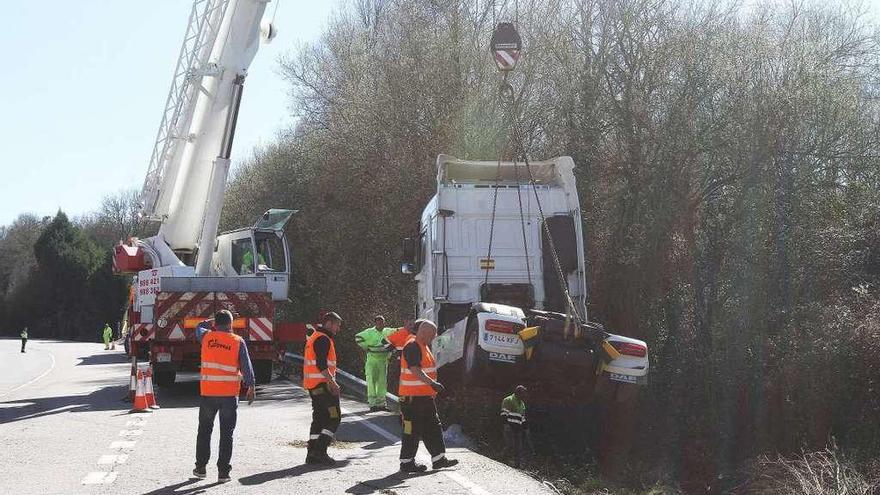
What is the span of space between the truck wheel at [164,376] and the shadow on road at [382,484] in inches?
355

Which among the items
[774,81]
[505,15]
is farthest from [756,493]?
[505,15]

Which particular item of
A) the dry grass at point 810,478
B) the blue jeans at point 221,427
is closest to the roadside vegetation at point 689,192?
the dry grass at point 810,478

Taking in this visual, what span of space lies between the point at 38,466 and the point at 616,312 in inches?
509

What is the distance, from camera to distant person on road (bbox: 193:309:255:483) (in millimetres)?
8773

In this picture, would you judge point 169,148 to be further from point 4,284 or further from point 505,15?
point 4,284

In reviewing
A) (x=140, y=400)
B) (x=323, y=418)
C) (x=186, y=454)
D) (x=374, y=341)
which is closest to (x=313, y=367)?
(x=323, y=418)

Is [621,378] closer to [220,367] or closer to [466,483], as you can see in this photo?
[466,483]

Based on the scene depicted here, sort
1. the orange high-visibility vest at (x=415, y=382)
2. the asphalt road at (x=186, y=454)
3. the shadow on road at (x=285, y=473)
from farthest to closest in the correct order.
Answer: the orange high-visibility vest at (x=415, y=382) → the shadow on road at (x=285, y=473) → the asphalt road at (x=186, y=454)

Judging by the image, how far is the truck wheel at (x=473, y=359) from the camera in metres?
10.9

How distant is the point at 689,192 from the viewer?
19906 millimetres

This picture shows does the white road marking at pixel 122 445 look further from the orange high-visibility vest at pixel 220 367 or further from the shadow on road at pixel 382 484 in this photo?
the shadow on road at pixel 382 484

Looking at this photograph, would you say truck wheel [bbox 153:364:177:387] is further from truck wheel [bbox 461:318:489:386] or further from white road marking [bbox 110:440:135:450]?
truck wheel [bbox 461:318:489:386]

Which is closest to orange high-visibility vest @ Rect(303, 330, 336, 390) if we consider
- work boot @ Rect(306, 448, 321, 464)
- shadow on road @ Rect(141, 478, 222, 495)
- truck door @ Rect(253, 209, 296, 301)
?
work boot @ Rect(306, 448, 321, 464)

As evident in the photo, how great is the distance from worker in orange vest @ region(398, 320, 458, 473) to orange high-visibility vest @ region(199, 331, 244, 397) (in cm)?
153
